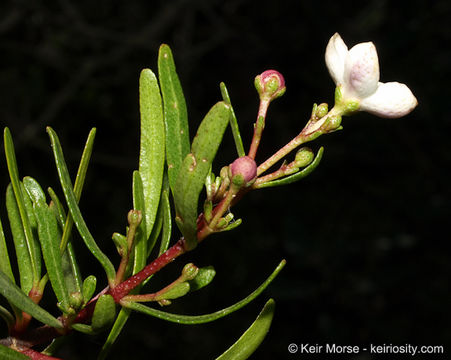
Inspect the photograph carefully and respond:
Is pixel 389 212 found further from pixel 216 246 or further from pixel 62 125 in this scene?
pixel 62 125

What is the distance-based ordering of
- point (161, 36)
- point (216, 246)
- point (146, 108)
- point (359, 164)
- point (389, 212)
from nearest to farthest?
point (146, 108) → point (389, 212) → point (359, 164) → point (216, 246) → point (161, 36)

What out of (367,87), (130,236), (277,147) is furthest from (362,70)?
(277,147)

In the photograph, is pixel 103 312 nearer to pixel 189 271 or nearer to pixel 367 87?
pixel 189 271

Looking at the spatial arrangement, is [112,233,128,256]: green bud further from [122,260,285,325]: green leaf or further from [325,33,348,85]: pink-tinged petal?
[325,33,348,85]: pink-tinged petal

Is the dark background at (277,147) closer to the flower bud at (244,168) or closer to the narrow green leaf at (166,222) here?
the narrow green leaf at (166,222)

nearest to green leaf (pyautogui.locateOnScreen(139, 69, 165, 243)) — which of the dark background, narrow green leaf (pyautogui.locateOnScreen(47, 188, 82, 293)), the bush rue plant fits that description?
the bush rue plant

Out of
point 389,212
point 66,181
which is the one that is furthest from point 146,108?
point 389,212

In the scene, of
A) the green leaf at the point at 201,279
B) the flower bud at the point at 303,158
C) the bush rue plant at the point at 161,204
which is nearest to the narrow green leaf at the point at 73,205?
the bush rue plant at the point at 161,204
